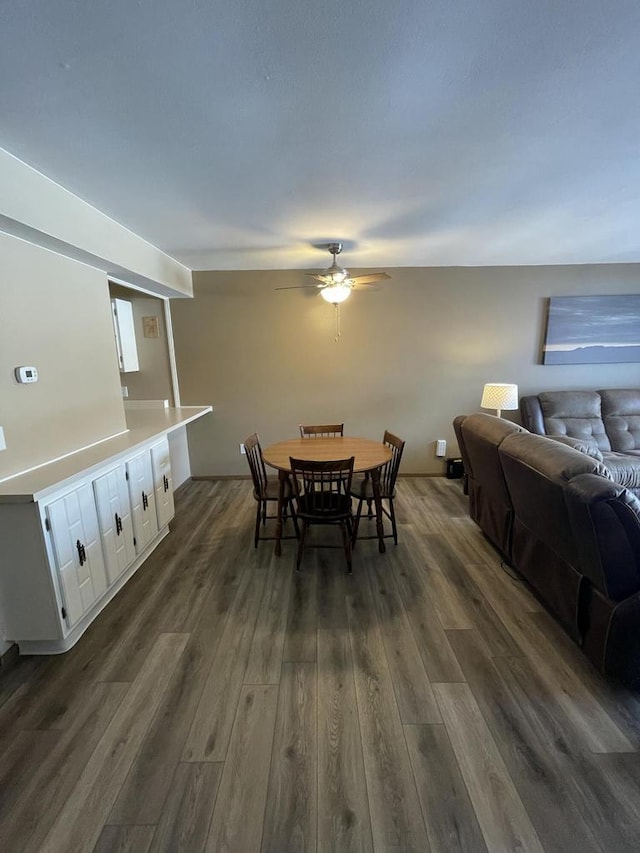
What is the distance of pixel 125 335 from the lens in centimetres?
375

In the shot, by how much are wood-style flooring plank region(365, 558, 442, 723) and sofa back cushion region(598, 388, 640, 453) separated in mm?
3200

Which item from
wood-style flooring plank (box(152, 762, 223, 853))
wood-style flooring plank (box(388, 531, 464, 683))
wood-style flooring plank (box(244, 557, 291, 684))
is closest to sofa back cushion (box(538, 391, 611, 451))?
wood-style flooring plank (box(388, 531, 464, 683))

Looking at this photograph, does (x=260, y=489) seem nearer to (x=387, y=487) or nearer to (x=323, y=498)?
(x=323, y=498)

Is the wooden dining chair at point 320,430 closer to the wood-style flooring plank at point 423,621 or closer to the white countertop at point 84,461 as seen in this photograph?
the white countertop at point 84,461

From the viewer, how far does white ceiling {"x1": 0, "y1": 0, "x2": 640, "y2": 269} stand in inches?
44.4

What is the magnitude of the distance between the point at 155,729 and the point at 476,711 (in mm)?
1377

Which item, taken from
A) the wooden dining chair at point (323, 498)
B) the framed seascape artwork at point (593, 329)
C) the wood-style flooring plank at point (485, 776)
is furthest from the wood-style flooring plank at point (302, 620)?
the framed seascape artwork at point (593, 329)

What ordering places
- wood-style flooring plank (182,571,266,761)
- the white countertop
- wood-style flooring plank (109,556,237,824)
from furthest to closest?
the white countertop → wood-style flooring plank (182,571,266,761) → wood-style flooring plank (109,556,237,824)

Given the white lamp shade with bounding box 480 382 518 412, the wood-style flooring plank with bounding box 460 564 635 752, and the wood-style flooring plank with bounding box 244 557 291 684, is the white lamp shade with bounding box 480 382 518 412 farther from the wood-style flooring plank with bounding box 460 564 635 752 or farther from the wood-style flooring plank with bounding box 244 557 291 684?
the wood-style flooring plank with bounding box 244 557 291 684

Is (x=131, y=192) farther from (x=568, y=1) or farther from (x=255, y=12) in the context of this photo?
Answer: (x=568, y=1)

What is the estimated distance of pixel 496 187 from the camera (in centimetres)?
225

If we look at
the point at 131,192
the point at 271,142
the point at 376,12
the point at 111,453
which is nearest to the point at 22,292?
the point at 131,192

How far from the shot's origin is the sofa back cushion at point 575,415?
3910 millimetres

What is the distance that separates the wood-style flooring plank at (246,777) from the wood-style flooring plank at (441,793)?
22.3 inches
